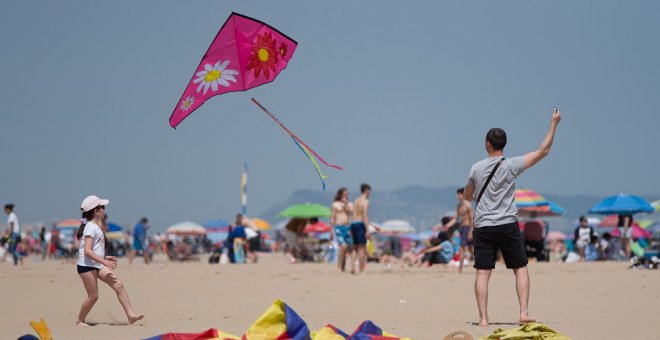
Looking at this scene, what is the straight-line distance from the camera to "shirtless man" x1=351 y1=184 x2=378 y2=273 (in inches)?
642

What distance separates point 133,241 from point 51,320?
58.7 feet

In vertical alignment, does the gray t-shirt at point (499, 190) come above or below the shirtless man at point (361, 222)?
below

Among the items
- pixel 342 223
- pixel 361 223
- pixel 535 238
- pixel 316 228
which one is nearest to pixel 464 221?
pixel 361 223

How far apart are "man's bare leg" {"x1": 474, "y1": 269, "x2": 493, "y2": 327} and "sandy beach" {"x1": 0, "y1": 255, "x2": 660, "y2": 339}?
129mm

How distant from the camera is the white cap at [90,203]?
7.91 m

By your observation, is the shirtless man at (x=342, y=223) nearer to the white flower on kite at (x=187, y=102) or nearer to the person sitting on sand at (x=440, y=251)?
the person sitting on sand at (x=440, y=251)

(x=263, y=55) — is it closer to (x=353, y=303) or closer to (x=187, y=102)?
(x=187, y=102)

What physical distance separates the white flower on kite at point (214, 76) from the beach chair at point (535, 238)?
15.0 m

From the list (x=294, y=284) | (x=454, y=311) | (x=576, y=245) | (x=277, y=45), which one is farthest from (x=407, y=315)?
(x=576, y=245)

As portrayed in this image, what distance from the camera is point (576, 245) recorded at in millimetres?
24047

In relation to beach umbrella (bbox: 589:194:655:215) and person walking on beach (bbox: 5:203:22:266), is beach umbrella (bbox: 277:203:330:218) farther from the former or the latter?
person walking on beach (bbox: 5:203:22:266)

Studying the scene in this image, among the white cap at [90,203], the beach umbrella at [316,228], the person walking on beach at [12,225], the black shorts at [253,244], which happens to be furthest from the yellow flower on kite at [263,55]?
the beach umbrella at [316,228]

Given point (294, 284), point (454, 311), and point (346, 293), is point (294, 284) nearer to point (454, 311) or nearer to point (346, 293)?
point (346, 293)

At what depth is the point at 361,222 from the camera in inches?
642
